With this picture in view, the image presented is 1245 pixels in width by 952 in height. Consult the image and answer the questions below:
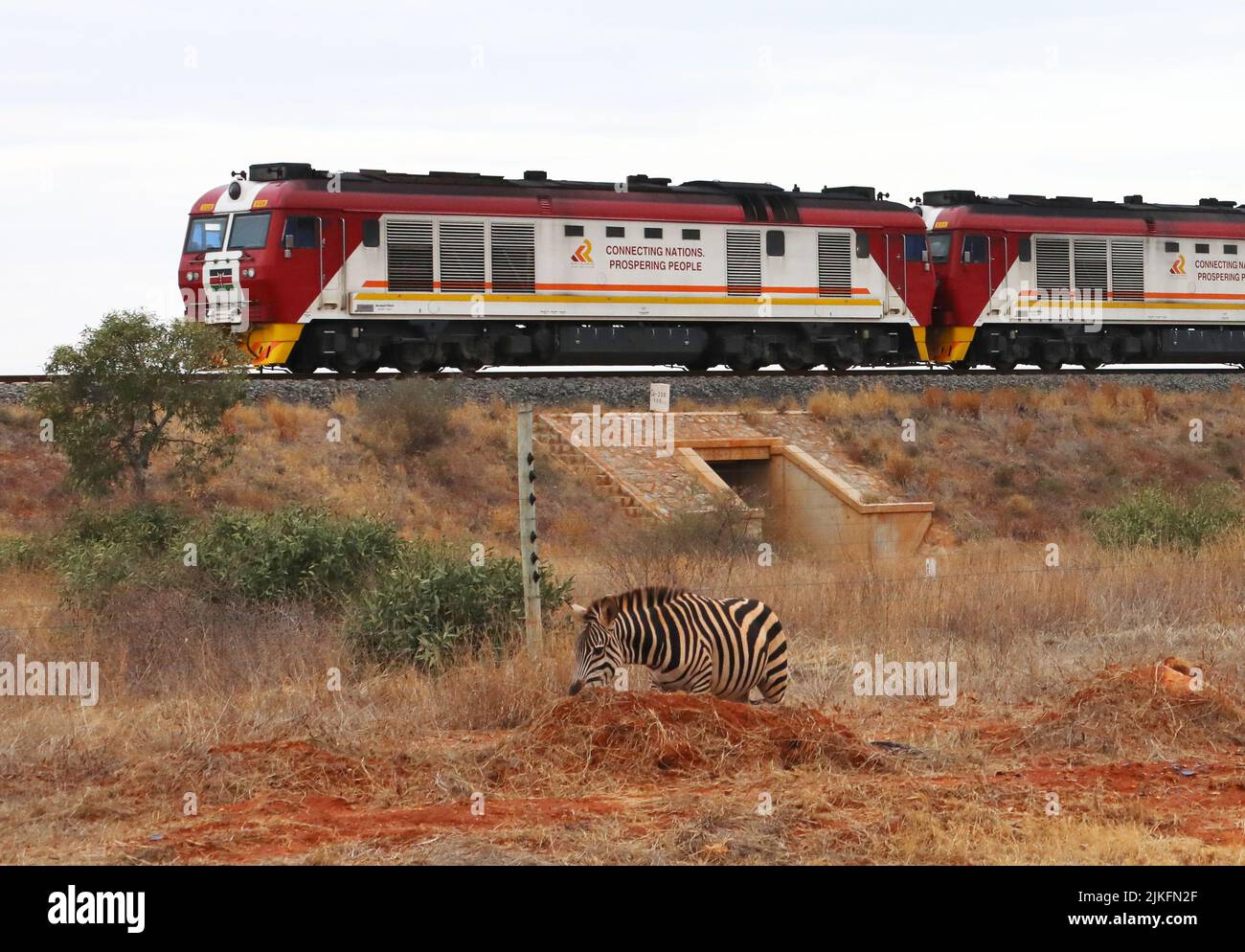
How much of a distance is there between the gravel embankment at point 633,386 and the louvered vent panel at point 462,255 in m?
1.74

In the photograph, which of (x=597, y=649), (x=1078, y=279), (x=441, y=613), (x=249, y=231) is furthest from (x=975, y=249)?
(x=597, y=649)

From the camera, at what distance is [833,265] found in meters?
33.7

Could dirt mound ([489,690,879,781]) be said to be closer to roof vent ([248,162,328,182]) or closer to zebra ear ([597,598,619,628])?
zebra ear ([597,598,619,628])

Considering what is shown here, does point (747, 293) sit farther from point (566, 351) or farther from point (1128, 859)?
point (1128, 859)

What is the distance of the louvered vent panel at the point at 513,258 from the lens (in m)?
29.5

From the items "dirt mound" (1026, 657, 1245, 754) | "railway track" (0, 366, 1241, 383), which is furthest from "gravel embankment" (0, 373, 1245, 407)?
"dirt mound" (1026, 657, 1245, 754)

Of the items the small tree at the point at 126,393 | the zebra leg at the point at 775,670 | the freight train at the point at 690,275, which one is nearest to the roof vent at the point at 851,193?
the freight train at the point at 690,275

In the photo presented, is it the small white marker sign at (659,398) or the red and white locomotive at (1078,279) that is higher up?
the red and white locomotive at (1078,279)

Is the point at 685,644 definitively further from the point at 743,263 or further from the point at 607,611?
the point at 743,263

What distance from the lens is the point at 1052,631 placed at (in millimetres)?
15961

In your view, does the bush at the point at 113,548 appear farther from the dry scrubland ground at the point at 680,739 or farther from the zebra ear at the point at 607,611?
the zebra ear at the point at 607,611

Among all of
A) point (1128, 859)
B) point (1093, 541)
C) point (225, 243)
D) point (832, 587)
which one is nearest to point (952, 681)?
point (832, 587)

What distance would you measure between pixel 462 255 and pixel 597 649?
18.9 meters

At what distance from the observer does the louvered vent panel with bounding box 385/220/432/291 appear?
2844 centimetres
